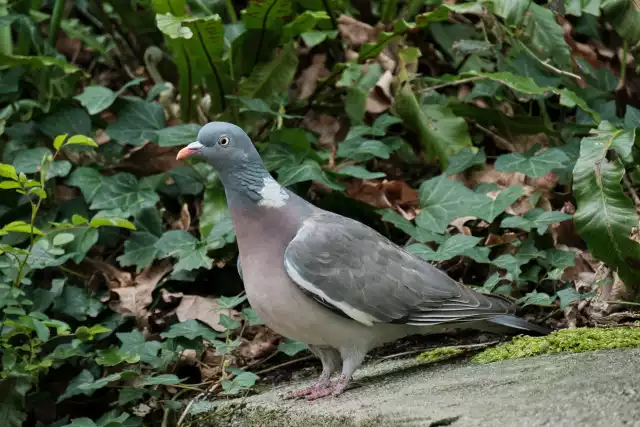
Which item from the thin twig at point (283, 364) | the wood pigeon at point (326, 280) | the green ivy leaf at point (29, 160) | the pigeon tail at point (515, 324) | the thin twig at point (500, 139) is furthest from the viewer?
the thin twig at point (500, 139)

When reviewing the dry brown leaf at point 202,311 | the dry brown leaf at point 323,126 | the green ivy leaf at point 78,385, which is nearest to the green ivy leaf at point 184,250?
the dry brown leaf at point 202,311

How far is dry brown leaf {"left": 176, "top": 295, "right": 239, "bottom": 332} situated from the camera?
3779 mm

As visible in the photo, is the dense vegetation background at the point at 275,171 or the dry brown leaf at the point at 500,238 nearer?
the dense vegetation background at the point at 275,171

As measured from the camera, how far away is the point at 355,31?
482 cm

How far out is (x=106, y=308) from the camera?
13.1ft

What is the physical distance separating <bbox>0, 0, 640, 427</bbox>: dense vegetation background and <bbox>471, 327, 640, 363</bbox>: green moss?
200 mm

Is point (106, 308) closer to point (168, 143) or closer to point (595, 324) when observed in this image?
point (168, 143)

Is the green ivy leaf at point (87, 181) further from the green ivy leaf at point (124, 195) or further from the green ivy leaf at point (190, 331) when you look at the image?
the green ivy leaf at point (190, 331)

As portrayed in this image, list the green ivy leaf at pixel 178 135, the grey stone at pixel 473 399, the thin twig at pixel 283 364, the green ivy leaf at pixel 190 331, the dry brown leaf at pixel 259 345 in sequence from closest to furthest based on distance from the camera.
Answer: the grey stone at pixel 473 399
the green ivy leaf at pixel 190 331
the thin twig at pixel 283 364
the dry brown leaf at pixel 259 345
the green ivy leaf at pixel 178 135

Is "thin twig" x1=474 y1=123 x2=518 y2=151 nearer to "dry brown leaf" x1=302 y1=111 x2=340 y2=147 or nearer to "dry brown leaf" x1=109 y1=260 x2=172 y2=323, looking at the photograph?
"dry brown leaf" x1=302 y1=111 x2=340 y2=147

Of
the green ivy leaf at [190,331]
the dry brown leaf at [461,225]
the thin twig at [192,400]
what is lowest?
the thin twig at [192,400]

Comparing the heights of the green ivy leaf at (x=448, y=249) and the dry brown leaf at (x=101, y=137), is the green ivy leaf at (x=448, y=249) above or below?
above

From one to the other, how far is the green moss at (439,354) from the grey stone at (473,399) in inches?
2.2

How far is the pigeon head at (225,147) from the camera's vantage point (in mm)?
3068
